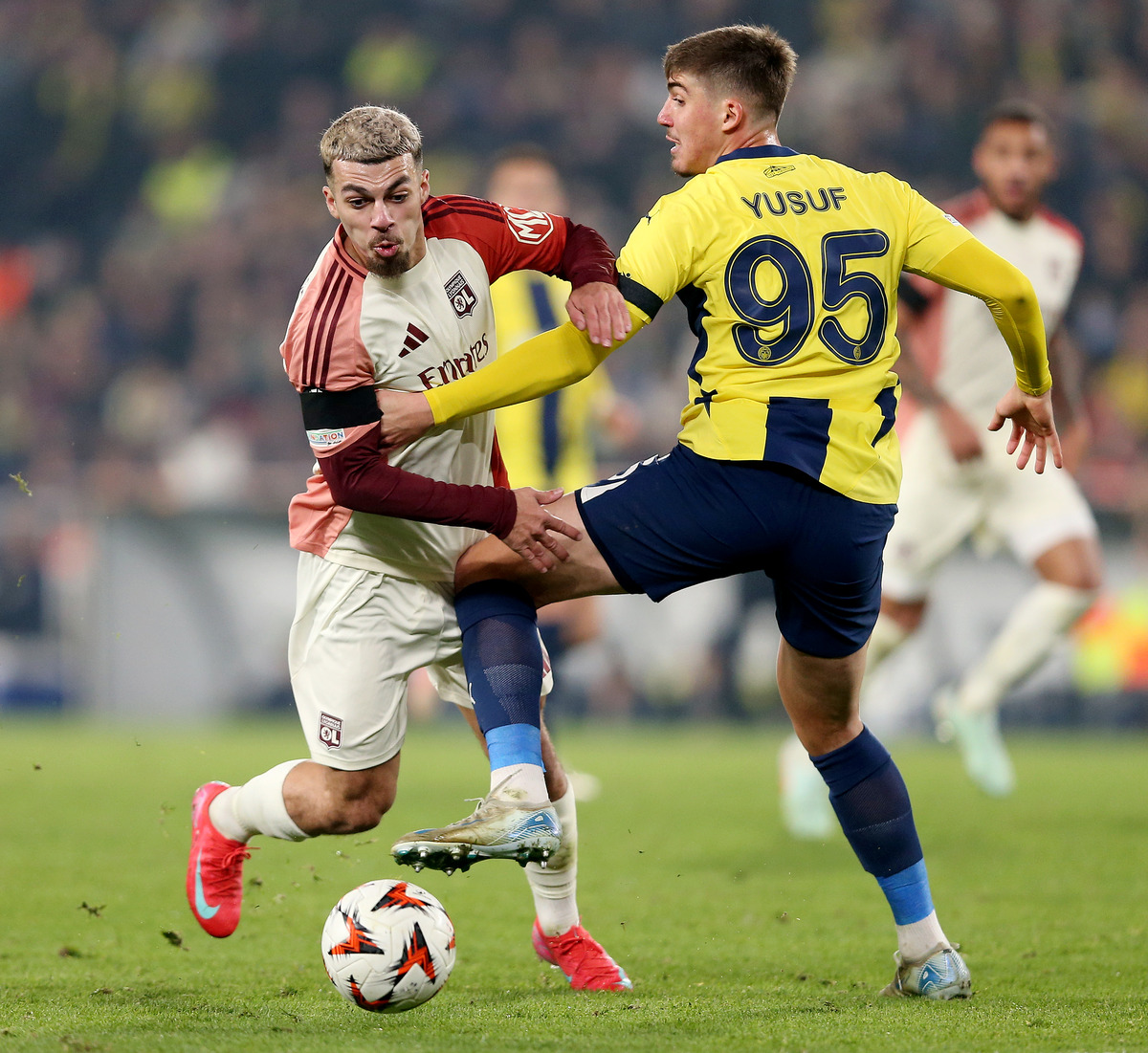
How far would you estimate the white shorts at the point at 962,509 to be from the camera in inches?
257

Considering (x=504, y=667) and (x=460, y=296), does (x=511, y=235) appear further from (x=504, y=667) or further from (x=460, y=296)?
(x=504, y=667)

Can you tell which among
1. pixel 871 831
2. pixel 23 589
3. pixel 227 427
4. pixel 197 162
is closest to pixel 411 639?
pixel 871 831

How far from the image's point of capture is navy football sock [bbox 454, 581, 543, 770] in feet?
10.9

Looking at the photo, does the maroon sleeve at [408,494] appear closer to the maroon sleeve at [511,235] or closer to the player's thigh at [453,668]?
the player's thigh at [453,668]

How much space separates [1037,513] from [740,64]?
363cm

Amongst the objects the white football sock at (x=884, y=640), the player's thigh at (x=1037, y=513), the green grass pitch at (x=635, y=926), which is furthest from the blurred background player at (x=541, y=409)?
the player's thigh at (x=1037, y=513)

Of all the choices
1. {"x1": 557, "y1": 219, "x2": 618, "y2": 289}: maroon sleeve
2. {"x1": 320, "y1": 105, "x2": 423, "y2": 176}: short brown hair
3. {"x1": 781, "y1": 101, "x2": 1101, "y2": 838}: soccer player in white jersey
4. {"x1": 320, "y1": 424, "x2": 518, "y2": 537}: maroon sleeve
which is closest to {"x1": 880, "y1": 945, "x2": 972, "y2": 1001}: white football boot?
{"x1": 320, "y1": 424, "x2": 518, "y2": 537}: maroon sleeve

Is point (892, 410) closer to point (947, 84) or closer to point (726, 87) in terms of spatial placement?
point (726, 87)

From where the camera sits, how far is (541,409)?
22.6 ft

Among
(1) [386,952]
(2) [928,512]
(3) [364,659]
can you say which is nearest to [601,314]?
(3) [364,659]

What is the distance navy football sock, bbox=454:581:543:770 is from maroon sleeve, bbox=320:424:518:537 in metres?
0.22

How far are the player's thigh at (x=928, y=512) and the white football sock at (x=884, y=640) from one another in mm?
184

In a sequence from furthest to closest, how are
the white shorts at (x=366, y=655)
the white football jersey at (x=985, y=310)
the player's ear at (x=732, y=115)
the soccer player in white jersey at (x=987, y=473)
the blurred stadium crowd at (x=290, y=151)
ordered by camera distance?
the blurred stadium crowd at (x=290, y=151) < the white football jersey at (x=985, y=310) < the soccer player in white jersey at (x=987, y=473) < the white shorts at (x=366, y=655) < the player's ear at (x=732, y=115)

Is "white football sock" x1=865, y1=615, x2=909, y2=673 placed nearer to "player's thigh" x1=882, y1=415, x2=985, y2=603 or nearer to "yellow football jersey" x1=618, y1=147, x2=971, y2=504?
"player's thigh" x1=882, y1=415, x2=985, y2=603
